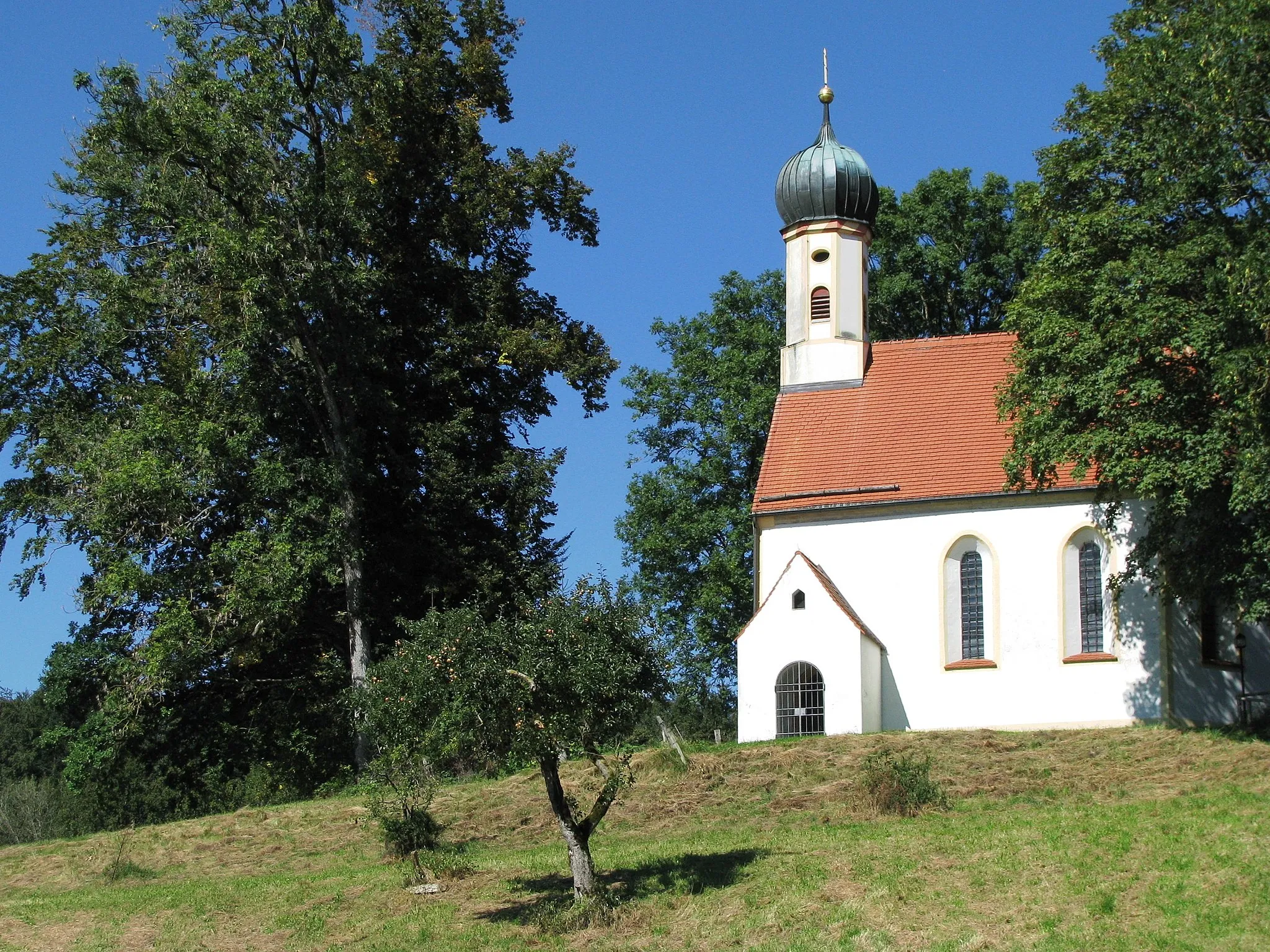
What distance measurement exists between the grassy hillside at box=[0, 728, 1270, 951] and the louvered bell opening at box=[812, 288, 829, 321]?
36.6 ft

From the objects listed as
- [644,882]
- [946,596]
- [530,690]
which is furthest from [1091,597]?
[530,690]

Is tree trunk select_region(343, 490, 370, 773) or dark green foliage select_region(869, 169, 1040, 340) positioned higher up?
dark green foliage select_region(869, 169, 1040, 340)

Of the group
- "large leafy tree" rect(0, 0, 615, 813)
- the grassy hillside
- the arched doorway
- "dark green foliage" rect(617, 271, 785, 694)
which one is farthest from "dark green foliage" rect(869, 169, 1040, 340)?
the grassy hillside

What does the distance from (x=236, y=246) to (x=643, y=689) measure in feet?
46.9

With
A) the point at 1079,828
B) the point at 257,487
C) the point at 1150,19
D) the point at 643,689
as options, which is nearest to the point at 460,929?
the point at 643,689

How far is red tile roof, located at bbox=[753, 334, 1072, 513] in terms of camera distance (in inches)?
1257

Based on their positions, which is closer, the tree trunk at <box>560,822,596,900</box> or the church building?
the tree trunk at <box>560,822,596,900</box>

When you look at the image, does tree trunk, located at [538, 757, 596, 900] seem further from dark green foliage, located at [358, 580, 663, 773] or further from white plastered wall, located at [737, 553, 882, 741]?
white plastered wall, located at [737, 553, 882, 741]

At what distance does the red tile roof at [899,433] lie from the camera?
1257 inches

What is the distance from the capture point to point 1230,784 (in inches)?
872

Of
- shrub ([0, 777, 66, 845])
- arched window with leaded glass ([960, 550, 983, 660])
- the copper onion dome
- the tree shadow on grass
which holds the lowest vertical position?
shrub ([0, 777, 66, 845])

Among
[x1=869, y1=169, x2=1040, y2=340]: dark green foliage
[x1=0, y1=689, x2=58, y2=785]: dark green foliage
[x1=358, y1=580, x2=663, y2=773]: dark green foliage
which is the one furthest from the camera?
[x1=0, y1=689, x2=58, y2=785]: dark green foliage

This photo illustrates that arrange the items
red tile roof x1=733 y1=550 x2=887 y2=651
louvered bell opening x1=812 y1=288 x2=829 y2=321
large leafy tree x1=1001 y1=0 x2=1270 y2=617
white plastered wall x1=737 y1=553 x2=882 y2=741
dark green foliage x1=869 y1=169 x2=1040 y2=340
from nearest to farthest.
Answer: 1. large leafy tree x1=1001 y1=0 x2=1270 y2=617
2. white plastered wall x1=737 y1=553 x2=882 y2=741
3. red tile roof x1=733 y1=550 x2=887 y2=651
4. louvered bell opening x1=812 y1=288 x2=829 y2=321
5. dark green foliage x1=869 y1=169 x2=1040 y2=340

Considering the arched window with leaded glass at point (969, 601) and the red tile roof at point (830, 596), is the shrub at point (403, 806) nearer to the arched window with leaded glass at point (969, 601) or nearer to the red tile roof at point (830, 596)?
the red tile roof at point (830, 596)
